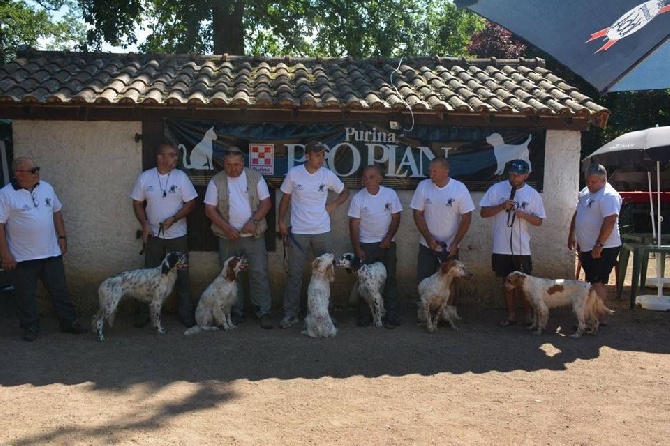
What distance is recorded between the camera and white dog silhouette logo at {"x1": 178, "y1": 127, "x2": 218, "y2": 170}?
8.15 metres

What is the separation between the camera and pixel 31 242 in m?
7.00

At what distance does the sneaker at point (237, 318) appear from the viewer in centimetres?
767

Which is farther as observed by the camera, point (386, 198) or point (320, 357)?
point (386, 198)

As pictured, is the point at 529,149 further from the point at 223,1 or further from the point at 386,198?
the point at 223,1

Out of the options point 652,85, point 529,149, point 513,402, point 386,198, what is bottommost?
point 513,402

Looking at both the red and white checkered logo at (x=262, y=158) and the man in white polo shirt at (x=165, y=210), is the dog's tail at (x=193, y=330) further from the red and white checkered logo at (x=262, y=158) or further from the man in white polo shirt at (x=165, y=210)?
the red and white checkered logo at (x=262, y=158)

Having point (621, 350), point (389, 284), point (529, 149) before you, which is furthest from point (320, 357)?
point (529, 149)

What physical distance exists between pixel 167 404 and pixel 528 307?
4.40 m

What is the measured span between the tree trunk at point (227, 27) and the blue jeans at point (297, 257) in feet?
28.1

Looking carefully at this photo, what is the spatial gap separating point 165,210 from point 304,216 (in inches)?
63.4

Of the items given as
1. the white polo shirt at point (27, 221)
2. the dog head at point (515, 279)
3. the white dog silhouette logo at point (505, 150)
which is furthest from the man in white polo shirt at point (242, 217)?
the white dog silhouette logo at point (505, 150)

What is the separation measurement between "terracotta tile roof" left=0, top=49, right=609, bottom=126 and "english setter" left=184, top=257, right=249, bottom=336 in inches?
76.2

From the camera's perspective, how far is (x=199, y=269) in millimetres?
8273

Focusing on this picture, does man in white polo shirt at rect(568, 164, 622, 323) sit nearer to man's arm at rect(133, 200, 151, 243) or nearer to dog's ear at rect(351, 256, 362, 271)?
dog's ear at rect(351, 256, 362, 271)
